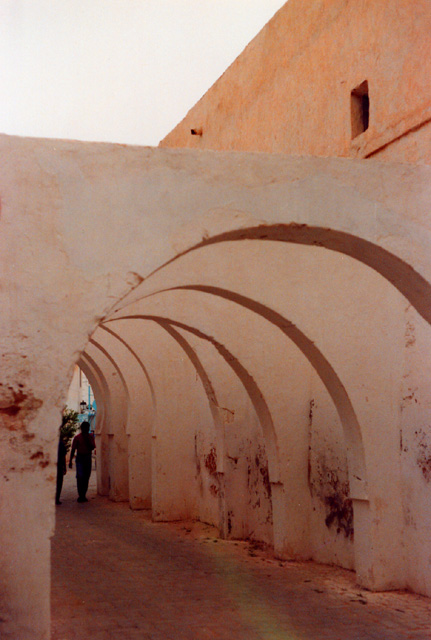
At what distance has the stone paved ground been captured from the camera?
6.73 metres

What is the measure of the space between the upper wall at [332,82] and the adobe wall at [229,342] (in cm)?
189

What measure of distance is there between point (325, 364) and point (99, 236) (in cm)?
429

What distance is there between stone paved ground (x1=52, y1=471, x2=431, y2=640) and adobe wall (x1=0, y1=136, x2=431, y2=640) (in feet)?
1.58

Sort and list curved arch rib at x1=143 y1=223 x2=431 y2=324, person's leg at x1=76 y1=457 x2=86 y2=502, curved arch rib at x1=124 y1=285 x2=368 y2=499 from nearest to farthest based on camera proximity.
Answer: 1. curved arch rib at x1=143 y1=223 x2=431 y2=324
2. curved arch rib at x1=124 y1=285 x2=368 y2=499
3. person's leg at x1=76 y1=457 x2=86 y2=502

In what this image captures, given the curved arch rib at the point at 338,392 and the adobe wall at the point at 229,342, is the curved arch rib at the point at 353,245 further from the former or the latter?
the curved arch rib at the point at 338,392

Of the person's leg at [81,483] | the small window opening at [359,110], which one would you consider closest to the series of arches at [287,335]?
the small window opening at [359,110]

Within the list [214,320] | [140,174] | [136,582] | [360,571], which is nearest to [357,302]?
[214,320]

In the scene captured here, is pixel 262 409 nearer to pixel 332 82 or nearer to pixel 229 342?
pixel 229 342

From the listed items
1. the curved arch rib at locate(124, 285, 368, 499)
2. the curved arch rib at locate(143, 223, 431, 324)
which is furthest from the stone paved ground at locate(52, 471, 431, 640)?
the curved arch rib at locate(143, 223, 431, 324)

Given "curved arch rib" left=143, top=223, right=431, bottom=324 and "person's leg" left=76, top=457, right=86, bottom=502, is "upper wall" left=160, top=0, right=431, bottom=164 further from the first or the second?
"person's leg" left=76, top=457, right=86, bottom=502

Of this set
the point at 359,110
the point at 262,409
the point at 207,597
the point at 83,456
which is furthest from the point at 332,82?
the point at 83,456

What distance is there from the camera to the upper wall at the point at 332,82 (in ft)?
27.9

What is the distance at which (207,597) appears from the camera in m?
8.02

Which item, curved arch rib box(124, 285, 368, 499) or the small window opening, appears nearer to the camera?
curved arch rib box(124, 285, 368, 499)
